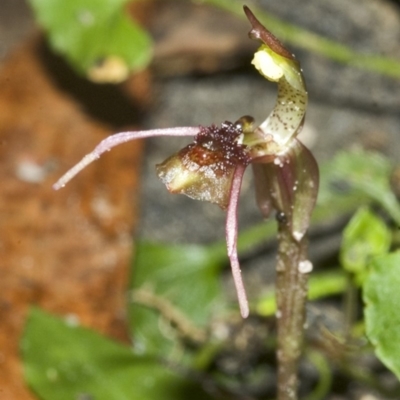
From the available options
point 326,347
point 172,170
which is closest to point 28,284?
point 326,347

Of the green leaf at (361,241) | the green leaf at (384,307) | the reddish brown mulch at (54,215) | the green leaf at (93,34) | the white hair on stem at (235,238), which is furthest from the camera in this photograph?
the green leaf at (93,34)

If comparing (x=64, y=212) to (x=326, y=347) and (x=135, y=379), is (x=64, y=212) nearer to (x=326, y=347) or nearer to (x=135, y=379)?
(x=135, y=379)

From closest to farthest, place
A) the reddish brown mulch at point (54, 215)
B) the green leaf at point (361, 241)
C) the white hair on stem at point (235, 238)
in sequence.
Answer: the white hair on stem at point (235, 238) → the green leaf at point (361, 241) → the reddish brown mulch at point (54, 215)

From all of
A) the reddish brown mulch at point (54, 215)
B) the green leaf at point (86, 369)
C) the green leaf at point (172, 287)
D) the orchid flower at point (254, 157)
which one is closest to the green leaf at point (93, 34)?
the reddish brown mulch at point (54, 215)

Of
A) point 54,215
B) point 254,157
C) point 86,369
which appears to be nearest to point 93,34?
point 54,215

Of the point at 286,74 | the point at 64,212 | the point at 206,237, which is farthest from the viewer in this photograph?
the point at 206,237

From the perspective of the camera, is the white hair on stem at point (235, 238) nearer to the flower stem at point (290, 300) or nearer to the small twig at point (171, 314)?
the flower stem at point (290, 300)


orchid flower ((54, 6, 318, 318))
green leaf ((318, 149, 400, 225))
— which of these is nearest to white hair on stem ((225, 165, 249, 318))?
orchid flower ((54, 6, 318, 318))
